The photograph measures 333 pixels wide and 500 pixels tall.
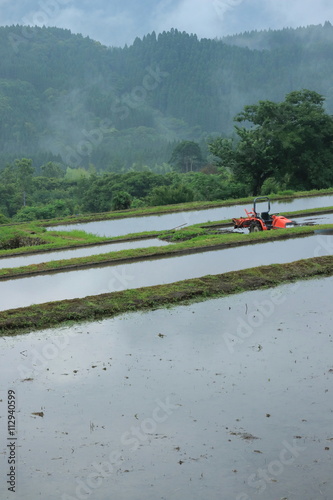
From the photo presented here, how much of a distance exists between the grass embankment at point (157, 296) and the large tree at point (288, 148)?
78.3 ft

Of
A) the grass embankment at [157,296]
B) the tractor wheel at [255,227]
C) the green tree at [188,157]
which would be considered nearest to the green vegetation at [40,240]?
the tractor wheel at [255,227]

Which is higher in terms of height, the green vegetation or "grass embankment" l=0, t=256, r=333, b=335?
"grass embankment" l=0, t=256, r=333, b=335

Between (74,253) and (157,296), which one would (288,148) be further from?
(157,296)

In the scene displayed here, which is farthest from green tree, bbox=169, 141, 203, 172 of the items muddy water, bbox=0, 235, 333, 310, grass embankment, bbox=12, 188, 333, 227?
muddy water, bbox=0, 235, 333, 310

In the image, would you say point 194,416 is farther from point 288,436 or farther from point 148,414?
point 288,436

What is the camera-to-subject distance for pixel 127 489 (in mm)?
5121

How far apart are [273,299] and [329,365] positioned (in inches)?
145

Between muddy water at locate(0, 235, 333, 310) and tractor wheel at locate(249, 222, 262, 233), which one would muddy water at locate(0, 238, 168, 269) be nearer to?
muddy water at locate(0, 235, 333, 310)

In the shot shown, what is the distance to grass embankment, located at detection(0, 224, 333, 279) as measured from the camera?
15844 mm

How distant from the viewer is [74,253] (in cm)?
1859

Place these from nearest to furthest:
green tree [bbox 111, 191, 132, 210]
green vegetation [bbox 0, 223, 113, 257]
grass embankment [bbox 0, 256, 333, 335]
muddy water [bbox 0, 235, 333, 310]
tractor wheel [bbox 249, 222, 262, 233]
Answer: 1. grass embankment [bbox 0, 256, 333, 335]
2. muddy water [bbox 0, 235, 333, 310]
3. tractor wheel [bbox 249, 222, 262, 233]
4. green vegetation [bbox 0, 223, 113, 257]
5. green tree [bbox 111, 191, 132, 210]

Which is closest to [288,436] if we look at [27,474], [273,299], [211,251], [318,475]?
[318,475]

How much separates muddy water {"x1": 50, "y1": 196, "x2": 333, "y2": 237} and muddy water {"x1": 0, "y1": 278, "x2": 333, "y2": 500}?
13.1m

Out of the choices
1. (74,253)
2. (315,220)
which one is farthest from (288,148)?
(74,253)
